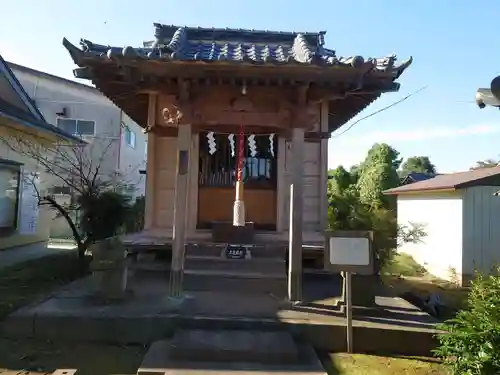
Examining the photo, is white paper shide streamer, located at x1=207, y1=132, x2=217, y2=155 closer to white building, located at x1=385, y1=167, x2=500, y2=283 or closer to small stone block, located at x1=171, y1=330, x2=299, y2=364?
small stone block, located at x1=171, y1=330, x2=299, y2=364

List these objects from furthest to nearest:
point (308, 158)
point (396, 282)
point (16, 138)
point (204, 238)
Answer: point (16, 138) → point (396, 282) → point (308, 158) → point (204, 238)

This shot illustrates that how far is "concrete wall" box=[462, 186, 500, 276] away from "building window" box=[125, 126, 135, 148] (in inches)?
584

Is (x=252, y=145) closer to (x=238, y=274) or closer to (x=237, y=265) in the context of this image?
(x=237, y=265)

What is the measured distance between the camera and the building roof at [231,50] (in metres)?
5.21

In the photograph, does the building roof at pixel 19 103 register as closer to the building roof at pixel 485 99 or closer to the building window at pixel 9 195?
the building window at pixel 9 195

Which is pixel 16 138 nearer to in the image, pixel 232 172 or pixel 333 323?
pixel 232 172

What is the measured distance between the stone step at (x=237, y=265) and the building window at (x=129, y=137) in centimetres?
1405

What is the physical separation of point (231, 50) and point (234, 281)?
12.9 ft

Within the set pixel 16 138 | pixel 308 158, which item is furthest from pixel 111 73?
pixel 16 138

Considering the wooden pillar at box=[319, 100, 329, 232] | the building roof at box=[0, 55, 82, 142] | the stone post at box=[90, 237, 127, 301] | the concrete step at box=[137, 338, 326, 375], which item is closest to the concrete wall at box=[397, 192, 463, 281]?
the wooden pillar at box=[319, 100, 329, 232]

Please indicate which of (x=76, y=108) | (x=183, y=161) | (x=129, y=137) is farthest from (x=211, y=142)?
(x=129, y=137)

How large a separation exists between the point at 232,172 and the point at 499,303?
18.7 ft

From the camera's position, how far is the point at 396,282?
10.3m

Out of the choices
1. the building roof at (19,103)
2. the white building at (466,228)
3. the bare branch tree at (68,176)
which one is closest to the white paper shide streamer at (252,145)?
the bare branch tree at (68,176)
